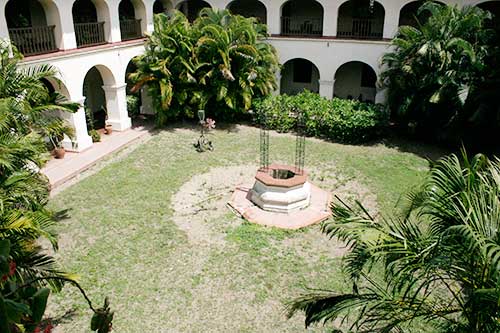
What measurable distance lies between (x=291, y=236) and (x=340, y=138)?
741 centimetres

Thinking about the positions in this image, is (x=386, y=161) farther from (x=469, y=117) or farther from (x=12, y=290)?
(x=12, y=290)

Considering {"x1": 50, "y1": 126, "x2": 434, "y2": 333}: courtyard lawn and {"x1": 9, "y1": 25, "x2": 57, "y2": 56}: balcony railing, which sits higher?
{"x1": 9, "y1": 25, "x2": 57, "y2": 56}: balcony railing

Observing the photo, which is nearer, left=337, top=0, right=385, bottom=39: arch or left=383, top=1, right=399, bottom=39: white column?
left=383, top=1, right=399, bottom=39: white column

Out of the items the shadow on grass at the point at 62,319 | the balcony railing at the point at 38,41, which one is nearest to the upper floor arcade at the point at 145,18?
the balcony railing at the point at 38,41

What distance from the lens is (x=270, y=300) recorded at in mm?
7941

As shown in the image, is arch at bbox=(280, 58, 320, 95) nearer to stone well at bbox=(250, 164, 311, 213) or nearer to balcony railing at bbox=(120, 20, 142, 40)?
balcony railing at bbox=(120, 20, 142, 40)

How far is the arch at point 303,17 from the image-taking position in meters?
20.9

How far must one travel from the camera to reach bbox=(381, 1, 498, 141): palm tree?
13844mm

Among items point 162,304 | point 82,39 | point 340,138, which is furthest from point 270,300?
point 82,39

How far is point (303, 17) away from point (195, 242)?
49.7ft

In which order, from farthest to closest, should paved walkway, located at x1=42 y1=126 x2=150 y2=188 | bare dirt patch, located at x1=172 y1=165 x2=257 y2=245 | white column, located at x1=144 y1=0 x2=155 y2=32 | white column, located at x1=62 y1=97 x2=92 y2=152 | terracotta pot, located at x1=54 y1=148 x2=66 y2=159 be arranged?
white column, located at x1=144 y1=0 x2=155 y2=32, white column, located at x1=62 y1=97 x2=92 y2=152, terracotta pot, located at x1=54 y1=148 x2=66 y2=159, paved walkway, located at x1=42 y1=126 x2=150 y2=188, bare dirt patch, located at x1=172 y1=165 x2=257 y2=245

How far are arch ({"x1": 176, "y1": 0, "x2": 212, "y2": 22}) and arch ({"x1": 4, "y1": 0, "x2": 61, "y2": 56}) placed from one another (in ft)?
24.1

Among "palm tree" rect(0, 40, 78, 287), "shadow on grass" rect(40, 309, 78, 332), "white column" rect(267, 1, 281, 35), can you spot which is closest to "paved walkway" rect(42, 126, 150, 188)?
"palm tree" rect(0, 40, 78, 287)

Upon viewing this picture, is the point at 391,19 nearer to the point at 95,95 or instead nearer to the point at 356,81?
the point at 356,81
